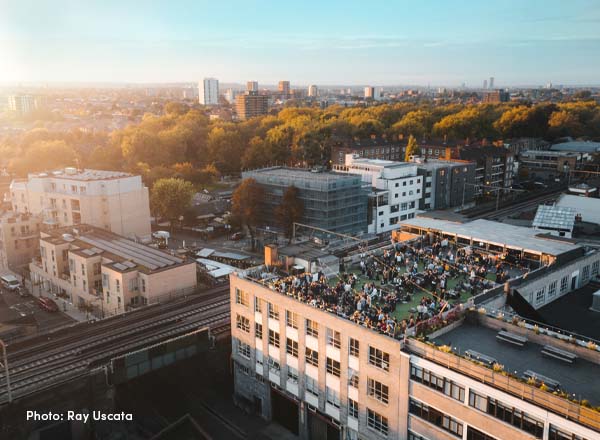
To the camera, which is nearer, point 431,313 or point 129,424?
point 431,313

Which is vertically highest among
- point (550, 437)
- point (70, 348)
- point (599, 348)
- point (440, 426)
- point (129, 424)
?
point (599, 348)

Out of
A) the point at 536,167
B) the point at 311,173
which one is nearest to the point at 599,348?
the point at 311,173

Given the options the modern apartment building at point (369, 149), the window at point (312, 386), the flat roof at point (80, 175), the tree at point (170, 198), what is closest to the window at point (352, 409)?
the window at point (312, 386)

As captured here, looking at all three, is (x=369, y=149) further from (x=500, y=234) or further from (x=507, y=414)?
(x=507, y=414)

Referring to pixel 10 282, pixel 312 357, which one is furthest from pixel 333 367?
pixel 10 282

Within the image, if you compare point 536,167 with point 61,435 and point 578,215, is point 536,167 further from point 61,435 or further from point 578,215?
point 61,435

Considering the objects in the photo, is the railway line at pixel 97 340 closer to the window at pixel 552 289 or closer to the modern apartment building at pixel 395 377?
the modern apartment building at pixel 395 377
